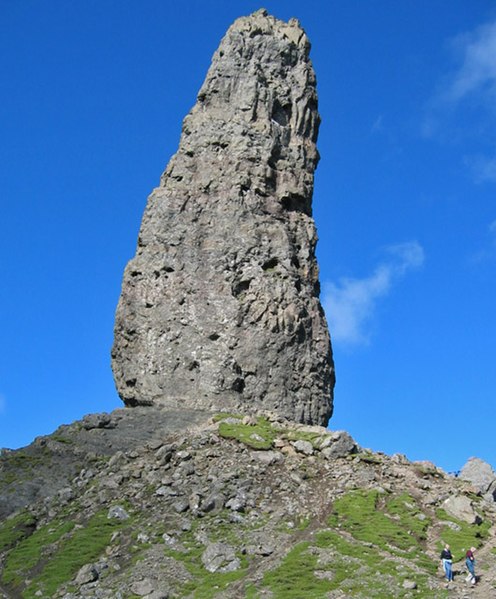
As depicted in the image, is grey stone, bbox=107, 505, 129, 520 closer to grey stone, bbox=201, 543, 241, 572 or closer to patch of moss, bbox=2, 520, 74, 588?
patch of moss, bbox=2, 520, 74, 588

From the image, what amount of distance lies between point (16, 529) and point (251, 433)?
1573 centimetres

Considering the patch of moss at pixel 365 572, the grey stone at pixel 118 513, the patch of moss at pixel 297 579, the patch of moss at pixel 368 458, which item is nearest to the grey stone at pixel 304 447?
the patch of moss at pixel 368 458

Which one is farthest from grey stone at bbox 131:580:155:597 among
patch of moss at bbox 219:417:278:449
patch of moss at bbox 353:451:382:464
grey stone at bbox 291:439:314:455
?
patch of moss at bbox 353:451:382:464

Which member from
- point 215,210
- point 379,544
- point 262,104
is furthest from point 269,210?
point 379,544

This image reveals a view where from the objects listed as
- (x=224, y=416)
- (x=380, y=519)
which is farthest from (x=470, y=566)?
(x=224, y=416)

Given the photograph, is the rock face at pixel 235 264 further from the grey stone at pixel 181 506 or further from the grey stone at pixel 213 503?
the grey stone at pixel 213 503

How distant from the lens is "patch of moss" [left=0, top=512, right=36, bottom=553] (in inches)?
2015

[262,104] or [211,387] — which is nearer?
[211,387]

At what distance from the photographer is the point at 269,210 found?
248 ft

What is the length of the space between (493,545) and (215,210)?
36599 millimetres

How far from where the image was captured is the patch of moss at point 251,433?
2279 inches

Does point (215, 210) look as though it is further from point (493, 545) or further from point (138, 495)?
point (493, 545)

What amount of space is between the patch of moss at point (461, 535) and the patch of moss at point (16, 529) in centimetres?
2295

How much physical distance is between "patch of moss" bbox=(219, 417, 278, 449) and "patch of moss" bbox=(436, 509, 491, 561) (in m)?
11.9
